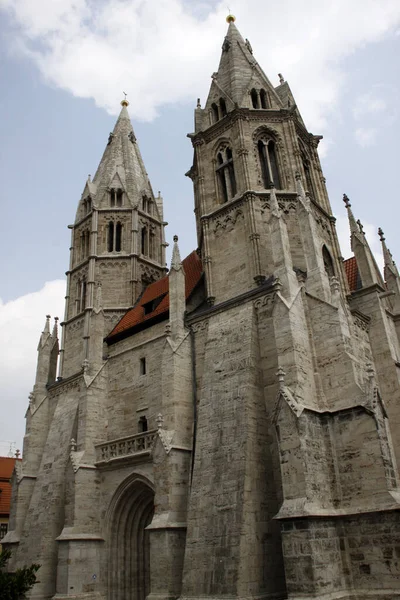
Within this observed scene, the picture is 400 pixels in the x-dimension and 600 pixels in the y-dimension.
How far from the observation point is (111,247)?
26.5m

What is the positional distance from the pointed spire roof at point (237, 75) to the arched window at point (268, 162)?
2.03 m

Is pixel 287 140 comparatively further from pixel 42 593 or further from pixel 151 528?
pixel 42 593

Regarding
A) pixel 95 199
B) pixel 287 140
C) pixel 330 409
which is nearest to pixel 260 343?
pixel 330 409

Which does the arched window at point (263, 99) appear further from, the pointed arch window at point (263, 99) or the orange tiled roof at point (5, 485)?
the orange tiled roof at point (5, 485)

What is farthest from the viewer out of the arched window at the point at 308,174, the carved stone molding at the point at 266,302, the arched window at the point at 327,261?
the arched window at the point at 308,174

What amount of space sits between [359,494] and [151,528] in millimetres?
5790

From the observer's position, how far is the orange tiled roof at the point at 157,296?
20234 mm

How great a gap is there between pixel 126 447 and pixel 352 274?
1084 centimetres

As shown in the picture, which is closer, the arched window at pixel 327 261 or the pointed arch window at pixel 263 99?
the arched window at pixel 327 261

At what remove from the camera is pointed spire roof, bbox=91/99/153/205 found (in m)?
28.3

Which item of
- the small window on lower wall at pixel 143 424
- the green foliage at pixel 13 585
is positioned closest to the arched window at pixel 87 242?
the small window on lower wall at pixel 143 424

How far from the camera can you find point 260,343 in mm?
15078

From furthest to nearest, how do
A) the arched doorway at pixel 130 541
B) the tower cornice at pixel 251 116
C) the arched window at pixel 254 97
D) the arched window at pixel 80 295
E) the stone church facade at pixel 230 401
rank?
the arched window at pixel 80 295
the arched window at pixel 254 97
the tower cornice at pixel 251 116
the arched doorway at pixel 130 541
the stone church facade at pixel 230 401

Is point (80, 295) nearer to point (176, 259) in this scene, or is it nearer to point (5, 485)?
point (176, 259)
